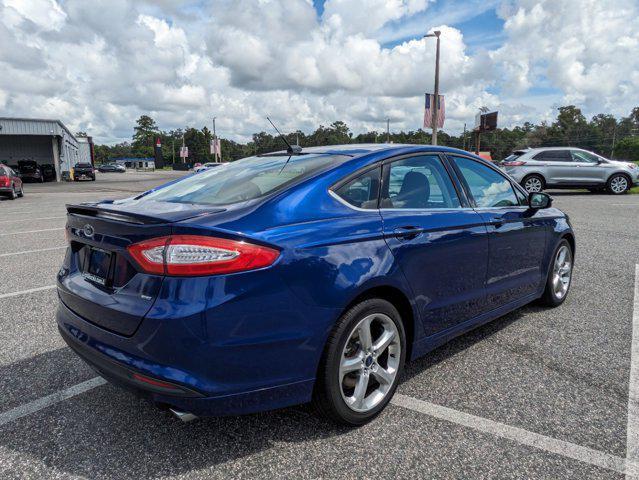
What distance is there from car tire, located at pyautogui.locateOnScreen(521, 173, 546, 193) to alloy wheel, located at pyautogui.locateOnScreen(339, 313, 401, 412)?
15.6m

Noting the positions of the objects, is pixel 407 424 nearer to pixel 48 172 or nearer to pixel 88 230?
pixel 88 230

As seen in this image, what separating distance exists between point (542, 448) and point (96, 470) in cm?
216

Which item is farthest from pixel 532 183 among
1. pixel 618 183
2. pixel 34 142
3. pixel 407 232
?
pixel 34 142

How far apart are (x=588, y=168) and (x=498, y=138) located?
361 ft

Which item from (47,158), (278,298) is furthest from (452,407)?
(47,158)

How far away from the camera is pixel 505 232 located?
3598 mm

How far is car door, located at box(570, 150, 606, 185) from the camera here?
55.0 feet

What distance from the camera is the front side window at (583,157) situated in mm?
16656

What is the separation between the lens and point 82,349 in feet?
8.09

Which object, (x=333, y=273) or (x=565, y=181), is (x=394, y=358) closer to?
(x=333, y=273)

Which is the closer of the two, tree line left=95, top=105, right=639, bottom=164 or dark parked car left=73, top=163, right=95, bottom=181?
dark parked car left=73, top=163, right=95, bottom=181

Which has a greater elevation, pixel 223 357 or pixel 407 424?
pixel 223 357


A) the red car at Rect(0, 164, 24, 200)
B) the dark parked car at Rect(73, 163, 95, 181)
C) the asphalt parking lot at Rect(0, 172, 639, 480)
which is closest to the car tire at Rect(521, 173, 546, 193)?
the asphalt parking lot at Rect(0, 172, 639, 480)

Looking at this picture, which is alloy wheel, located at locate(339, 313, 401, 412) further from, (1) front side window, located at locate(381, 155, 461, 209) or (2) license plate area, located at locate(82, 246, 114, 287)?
(2) license plate area, located at locate(82, 246, 114, 287)
